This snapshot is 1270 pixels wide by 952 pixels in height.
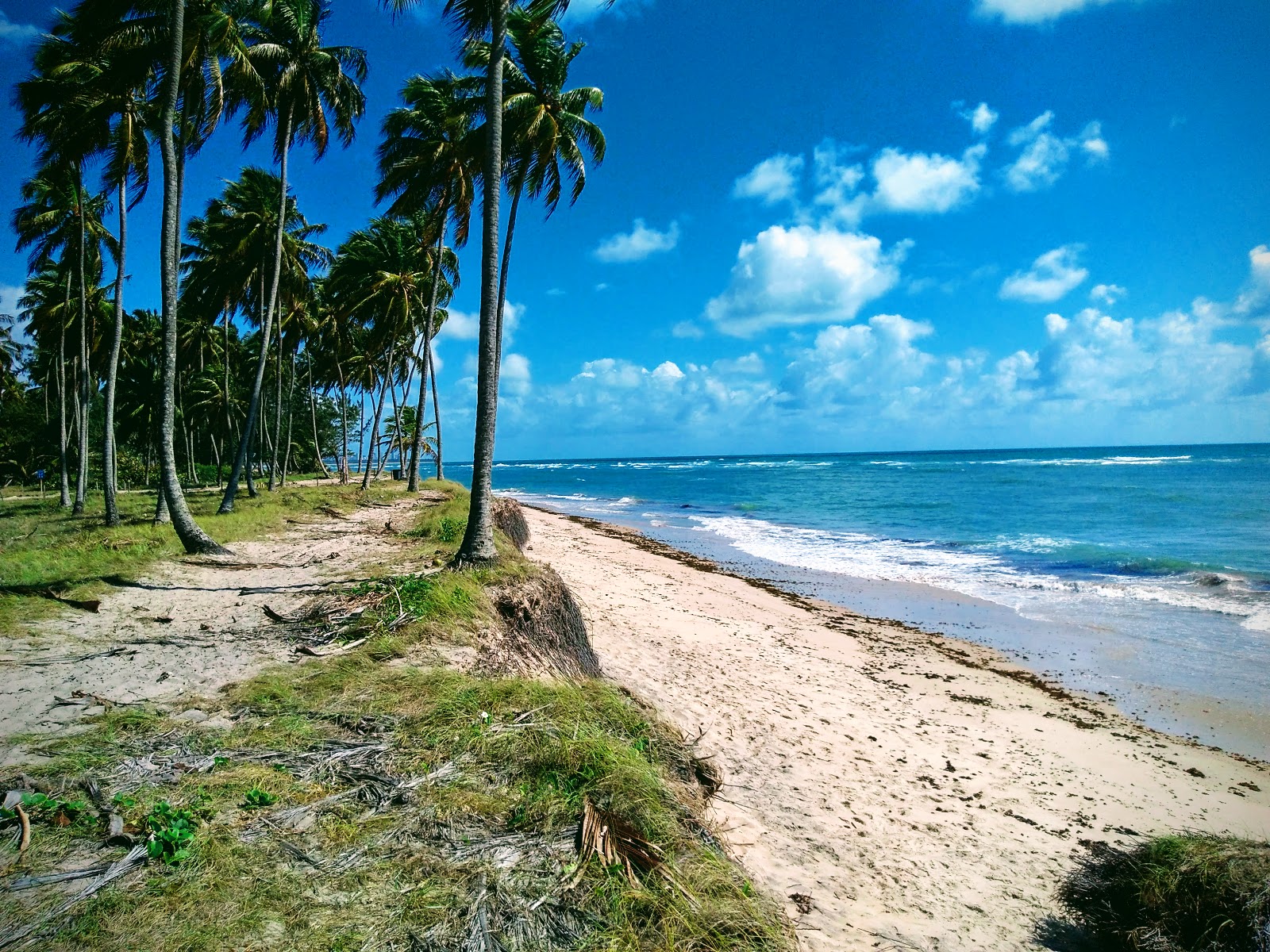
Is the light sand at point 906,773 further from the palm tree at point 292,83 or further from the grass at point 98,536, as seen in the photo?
the palm tree at point 292,83

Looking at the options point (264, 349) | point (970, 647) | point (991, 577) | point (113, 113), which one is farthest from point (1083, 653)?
point (113, 113)

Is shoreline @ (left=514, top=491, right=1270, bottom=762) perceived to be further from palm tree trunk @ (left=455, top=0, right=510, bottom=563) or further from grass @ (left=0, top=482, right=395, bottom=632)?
grass @ (left=0, top=482, right=395, bottom=632)

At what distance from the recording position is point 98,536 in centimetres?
1280

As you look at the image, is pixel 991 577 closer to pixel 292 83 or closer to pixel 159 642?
pixel 159 642

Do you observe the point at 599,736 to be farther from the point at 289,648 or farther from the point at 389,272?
the point at 389,272

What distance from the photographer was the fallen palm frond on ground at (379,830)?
255cm

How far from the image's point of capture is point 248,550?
11.1m

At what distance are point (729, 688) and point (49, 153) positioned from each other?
721 inches

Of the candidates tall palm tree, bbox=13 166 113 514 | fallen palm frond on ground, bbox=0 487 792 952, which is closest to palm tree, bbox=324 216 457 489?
tall palm tree, bbox=13 166 113 514

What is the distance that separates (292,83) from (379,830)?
16864 mm

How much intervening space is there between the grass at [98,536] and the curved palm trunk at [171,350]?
52 cm

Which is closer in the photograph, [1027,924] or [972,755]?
[1027,924]

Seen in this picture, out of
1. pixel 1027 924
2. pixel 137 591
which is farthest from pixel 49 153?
pixel 1027 924

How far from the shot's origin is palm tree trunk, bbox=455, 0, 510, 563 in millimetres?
8211
